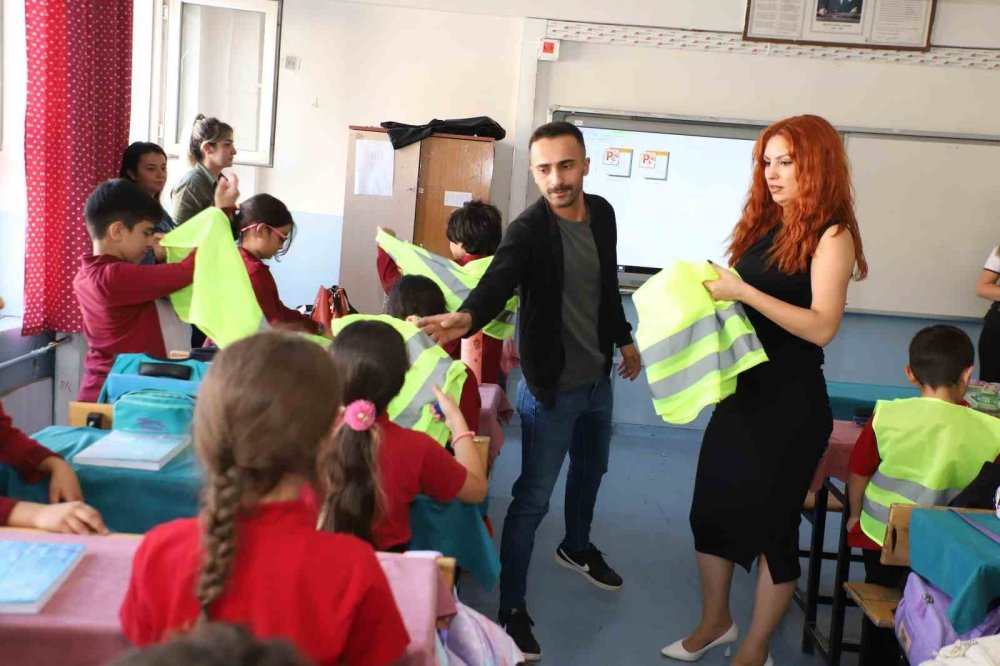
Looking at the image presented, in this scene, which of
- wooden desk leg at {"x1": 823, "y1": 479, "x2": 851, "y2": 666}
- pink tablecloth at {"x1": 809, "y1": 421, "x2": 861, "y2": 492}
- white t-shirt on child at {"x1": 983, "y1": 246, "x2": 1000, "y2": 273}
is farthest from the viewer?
white t-shirt on child at {"x1": 983, "y1": 246, "x2": 1000, "y2": 273}

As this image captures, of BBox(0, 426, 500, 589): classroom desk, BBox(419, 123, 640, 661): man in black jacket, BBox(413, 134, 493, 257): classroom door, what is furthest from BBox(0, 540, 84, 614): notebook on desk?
BBox(413, 134, 493, 257): classroom door

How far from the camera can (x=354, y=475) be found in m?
1.74

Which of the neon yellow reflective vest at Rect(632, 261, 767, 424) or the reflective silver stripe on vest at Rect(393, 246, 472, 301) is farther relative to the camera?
the reflective silver stripe on vest at Rect(393, 246, 472, 301)

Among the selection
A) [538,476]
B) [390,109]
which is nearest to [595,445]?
[538,476]

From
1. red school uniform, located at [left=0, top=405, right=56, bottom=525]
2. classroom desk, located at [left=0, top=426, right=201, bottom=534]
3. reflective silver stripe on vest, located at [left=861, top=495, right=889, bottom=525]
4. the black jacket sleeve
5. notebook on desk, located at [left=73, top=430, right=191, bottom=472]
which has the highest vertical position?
the black jacket sleeve

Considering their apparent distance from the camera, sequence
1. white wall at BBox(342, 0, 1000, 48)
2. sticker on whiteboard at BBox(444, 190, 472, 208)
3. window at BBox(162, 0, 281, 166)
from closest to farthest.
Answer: window at BBox(162, 0, 281, 166)
sticker on whiteboard at BBox(444, 190, 472, 208)
white wall at BBox(342, 0, 1000, 48)

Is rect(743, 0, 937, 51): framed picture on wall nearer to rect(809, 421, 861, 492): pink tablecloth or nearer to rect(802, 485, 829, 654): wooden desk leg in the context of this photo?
rect(809, 421, 861, 492): pink tablecloth

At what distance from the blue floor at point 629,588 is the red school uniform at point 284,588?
175 cm

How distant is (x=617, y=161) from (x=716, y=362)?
3681 millimetres

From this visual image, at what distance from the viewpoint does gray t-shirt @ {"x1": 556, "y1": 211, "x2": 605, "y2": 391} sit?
8.98 ft

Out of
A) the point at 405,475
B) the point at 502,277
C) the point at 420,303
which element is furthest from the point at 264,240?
the point at 405,475

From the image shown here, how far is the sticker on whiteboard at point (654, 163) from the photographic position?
5684 mm

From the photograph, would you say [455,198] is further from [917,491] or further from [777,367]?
[917,491]

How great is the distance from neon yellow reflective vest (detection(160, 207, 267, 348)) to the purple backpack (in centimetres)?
186
